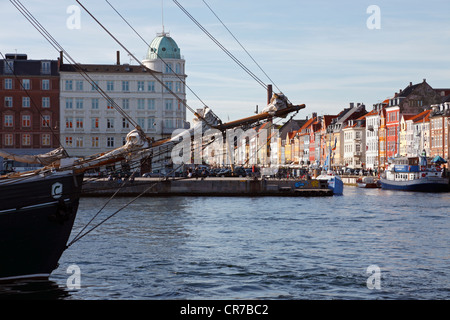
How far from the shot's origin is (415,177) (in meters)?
97.9

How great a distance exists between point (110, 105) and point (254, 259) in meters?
77.5

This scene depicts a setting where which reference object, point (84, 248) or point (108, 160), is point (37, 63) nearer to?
point (84, 248)

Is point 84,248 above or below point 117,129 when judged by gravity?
below

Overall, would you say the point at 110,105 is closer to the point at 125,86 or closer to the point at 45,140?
the point at 125,86

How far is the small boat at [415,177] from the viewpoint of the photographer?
9519 centimetres

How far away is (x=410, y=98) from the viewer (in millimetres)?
138750

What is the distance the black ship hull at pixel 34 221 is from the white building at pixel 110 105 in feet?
270

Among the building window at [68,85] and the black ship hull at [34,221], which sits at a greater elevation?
the building window at [68,85]

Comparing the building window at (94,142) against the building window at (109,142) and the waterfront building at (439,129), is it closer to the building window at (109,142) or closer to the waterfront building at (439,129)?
the building window at (109,142)

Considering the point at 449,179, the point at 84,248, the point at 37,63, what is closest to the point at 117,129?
the point at 37,63

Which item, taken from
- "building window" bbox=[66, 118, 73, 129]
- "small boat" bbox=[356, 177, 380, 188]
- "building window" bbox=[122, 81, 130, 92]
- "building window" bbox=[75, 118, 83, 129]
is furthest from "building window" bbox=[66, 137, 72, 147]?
"small boat" bbox=[356, 177, 380, 188]

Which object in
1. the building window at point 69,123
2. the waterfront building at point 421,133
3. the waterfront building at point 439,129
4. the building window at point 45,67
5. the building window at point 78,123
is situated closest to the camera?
the building window at point 45,67

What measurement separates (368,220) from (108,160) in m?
27.8

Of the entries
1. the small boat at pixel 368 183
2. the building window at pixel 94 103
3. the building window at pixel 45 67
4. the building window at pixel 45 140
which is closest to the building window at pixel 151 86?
the building window at pixel 94 103
